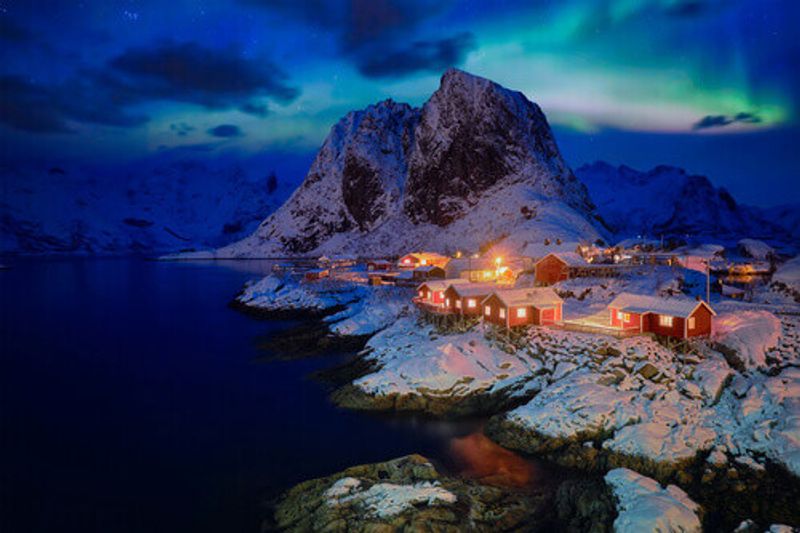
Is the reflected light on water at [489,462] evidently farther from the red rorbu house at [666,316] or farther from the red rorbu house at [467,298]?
the red rorbu house at [467,298]

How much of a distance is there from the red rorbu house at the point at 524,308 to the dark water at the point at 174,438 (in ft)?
38.8

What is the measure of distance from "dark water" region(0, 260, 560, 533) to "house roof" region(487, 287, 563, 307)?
40.8ft

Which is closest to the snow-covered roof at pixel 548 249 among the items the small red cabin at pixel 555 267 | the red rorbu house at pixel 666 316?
the small red cabin at pixel 555 267

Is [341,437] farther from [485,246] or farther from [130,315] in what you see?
[485,246]

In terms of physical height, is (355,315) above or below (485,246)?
below

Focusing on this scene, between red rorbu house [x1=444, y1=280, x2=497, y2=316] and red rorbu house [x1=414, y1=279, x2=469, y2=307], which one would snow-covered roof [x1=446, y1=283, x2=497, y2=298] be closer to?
red rorbu house [x1=444, y1=280, x2=497, y2=316]

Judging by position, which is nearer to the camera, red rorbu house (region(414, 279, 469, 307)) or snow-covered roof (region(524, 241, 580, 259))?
red rorbu house (region(414, 279, 469, 307))

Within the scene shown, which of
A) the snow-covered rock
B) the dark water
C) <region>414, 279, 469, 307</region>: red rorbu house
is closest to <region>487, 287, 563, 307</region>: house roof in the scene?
<region>414, 279, 469, 307</region>: red rorbu house

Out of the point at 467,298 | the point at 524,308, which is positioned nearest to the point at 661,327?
the point at 524,308

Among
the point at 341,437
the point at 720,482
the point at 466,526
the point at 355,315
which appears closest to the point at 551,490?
the point at 466,526

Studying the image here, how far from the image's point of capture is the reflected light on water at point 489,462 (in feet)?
69.8

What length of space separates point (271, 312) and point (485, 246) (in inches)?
2668

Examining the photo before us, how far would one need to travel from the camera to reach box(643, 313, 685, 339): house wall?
3072 cm

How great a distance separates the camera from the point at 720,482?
64.8 feet
